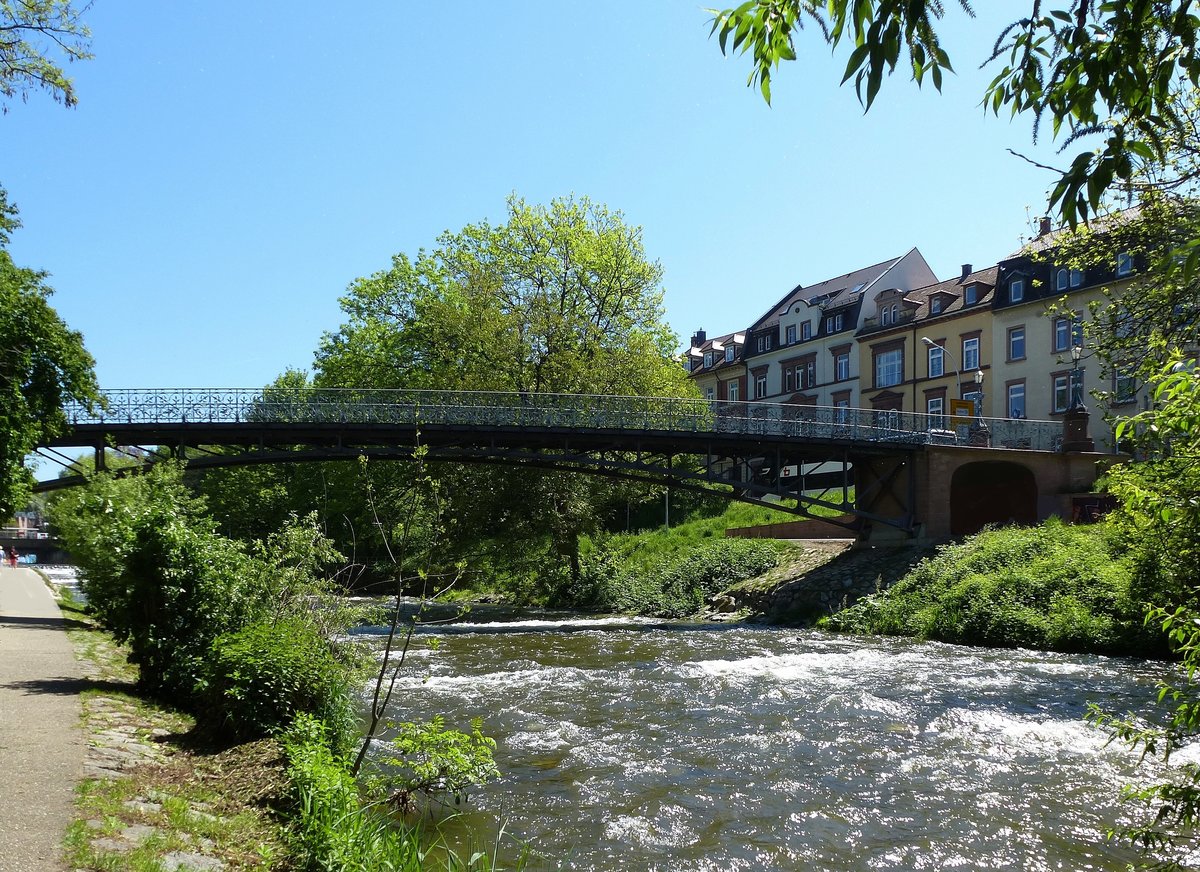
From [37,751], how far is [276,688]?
1814 mm

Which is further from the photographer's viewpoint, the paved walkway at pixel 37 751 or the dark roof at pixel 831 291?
the dark roof at pixel 831 291

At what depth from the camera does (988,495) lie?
39219mm

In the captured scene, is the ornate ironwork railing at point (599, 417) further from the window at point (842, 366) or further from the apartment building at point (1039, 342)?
the window at point (842, 366)

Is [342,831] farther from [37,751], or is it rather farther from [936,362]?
[936,362]

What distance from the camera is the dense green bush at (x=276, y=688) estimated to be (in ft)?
27.8

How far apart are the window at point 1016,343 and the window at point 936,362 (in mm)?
4634

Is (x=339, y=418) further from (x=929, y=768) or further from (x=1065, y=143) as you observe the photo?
(x=1065, y=143)

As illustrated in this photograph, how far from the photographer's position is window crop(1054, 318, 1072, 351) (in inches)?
1698

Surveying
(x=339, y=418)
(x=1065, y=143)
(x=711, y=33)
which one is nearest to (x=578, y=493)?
(x=339, y=418)

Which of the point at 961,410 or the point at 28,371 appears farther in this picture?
the point at 961,410

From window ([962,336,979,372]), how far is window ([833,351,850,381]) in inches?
355

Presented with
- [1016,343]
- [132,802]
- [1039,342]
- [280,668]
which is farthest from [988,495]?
[132,802]

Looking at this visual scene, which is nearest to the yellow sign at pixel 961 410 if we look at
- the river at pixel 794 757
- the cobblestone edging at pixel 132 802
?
the river at pixel 794 757

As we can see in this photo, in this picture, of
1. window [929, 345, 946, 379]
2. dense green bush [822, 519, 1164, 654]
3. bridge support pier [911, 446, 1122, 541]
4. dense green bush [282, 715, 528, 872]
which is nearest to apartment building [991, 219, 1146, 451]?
window [929, 345, 946, 379]
